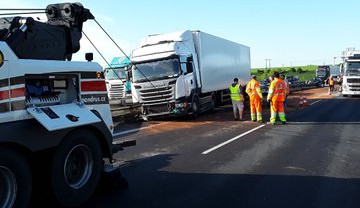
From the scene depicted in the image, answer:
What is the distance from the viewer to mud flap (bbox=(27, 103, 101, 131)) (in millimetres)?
4655

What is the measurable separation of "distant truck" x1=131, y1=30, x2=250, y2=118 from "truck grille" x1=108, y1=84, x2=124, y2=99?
6.05 m

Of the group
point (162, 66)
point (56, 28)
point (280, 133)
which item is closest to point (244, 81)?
point (162, 66)

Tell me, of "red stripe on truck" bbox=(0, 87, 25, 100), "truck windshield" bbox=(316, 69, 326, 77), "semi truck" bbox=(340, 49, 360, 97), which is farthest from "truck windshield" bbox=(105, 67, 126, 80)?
"truck windshield" bbox=(316, 69, 326, 77)

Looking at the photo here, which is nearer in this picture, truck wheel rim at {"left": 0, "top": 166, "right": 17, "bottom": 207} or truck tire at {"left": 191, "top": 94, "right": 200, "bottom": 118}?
truck wheel rim at {"left": 0, "top": 166, "right": 17, "bottom": 207}

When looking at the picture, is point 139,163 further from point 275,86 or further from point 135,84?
point 135,84

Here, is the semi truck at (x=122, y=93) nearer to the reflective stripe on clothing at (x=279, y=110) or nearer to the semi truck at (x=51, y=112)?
the reflective stripe on clothing at (x=279, y=110)

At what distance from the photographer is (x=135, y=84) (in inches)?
690

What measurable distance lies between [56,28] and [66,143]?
1.67 meters

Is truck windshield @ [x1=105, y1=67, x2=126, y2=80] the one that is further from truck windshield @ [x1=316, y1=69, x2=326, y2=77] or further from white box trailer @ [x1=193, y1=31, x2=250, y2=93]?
truck windshield @ [x1=316, y1=69, x2=326, y2=77]

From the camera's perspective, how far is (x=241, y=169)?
757 cm

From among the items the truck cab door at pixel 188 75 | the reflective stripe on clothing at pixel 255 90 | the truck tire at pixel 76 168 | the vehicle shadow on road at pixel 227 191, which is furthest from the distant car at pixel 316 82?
the truck tire at pixel 76 168

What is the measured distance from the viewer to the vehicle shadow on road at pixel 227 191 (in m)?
5.54

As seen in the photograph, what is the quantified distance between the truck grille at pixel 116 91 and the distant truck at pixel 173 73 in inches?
238

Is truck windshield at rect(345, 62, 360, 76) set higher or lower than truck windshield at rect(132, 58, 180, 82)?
lower
